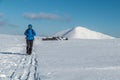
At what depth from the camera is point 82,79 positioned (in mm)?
8609

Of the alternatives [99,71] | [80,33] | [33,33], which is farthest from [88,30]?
[99,71]

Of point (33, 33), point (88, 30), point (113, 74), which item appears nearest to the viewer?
point (113, 74)

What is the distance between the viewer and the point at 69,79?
342 inches

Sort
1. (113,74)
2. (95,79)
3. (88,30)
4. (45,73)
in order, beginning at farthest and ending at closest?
(88,30), (45,73), (113,74), (95,79)

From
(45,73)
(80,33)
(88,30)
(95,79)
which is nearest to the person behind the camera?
(95,79)

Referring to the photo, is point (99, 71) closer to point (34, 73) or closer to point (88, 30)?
point (34, 73)

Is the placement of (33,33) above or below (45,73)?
above

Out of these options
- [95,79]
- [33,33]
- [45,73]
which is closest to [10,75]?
[45,73]

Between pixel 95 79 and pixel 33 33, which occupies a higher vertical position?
pixel 33 33

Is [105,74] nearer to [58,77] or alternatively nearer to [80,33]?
[58,77]

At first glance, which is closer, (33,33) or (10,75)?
(10,75)

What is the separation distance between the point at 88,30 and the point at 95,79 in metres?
150

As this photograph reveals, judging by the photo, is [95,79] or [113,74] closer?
[95,79]

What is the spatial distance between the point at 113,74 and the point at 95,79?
3.29ft
